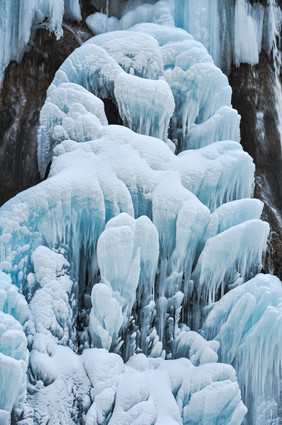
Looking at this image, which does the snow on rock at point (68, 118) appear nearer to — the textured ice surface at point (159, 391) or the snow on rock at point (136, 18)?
the snow on rock at point (136, 18)

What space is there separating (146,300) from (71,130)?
5.65 ft

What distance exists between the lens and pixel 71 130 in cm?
654

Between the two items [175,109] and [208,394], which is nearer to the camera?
[208,394]

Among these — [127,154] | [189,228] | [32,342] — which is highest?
[127,154]

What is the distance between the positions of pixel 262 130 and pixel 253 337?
2.90 meters

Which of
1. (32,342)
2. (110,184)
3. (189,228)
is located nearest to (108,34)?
(110,184)

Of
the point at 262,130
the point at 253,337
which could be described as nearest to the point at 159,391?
the point at 253,337

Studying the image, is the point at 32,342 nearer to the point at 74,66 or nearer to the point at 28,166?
the point at 28,166

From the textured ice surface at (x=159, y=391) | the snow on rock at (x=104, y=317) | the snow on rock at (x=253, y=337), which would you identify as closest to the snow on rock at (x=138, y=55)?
the snow on rock at (x=253, y=337)

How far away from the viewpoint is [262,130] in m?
8.13

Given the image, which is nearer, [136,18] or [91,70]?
[91,70]

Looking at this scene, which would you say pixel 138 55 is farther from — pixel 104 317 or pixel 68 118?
pixel 104 317

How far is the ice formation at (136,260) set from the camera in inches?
217

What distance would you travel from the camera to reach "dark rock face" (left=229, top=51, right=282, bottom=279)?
7945mm
